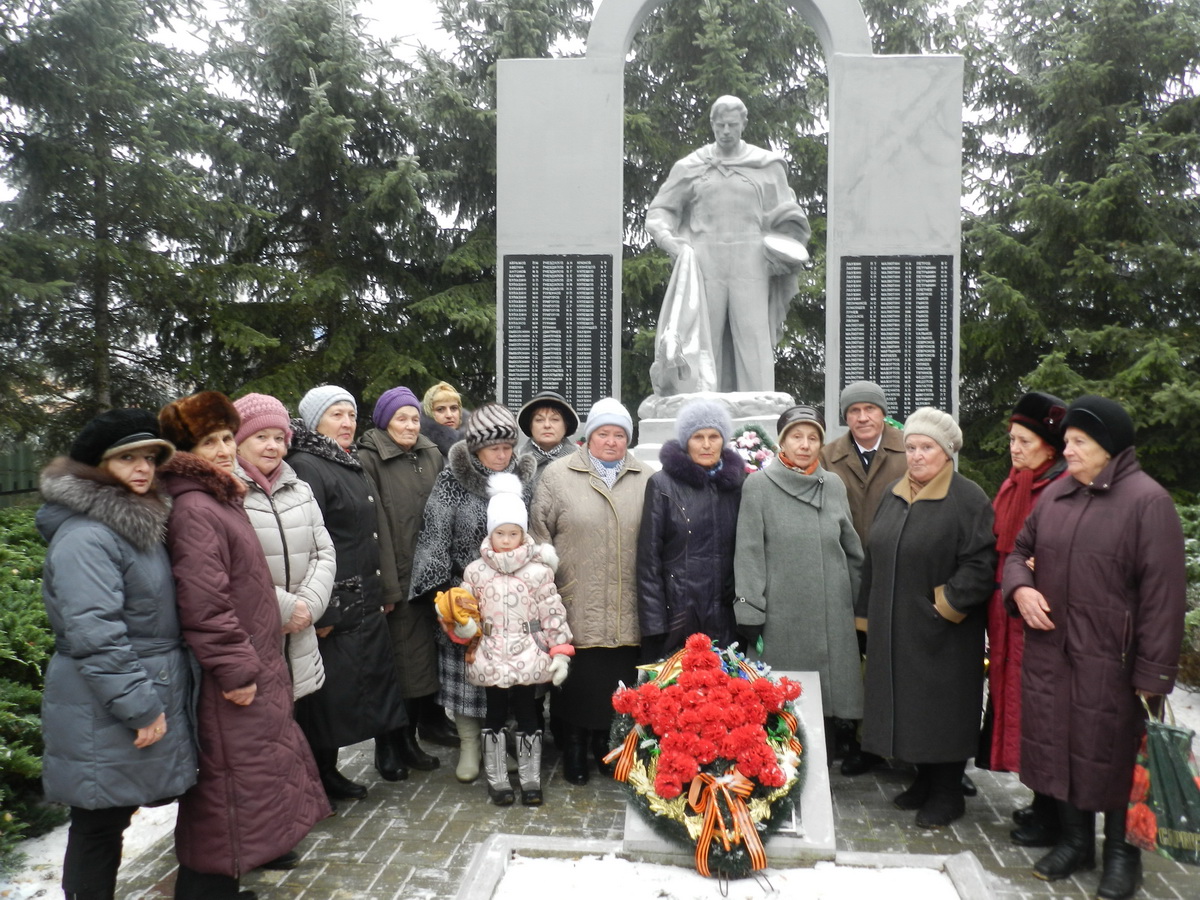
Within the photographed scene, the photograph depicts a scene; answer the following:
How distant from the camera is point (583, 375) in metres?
7.17

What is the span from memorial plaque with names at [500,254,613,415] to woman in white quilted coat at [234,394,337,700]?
3386 millimetres

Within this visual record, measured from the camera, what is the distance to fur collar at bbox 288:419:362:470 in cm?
423

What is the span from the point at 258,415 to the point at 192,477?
0.64 m

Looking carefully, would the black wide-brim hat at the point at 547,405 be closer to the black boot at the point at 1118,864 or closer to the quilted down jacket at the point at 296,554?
the quilted down jacket at the point at 296,554

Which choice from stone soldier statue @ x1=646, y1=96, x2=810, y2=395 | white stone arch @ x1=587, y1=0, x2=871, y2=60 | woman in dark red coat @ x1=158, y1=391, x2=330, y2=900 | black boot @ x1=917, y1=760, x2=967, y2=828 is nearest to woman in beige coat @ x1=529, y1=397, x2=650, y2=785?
black boot @ x1=917, y1=760, x2=967, y2=828

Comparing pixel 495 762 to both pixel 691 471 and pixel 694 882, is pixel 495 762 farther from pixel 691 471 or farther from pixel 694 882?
pixel 691 471

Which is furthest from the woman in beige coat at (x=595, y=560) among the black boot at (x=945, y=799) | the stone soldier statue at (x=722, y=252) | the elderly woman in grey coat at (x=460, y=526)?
the stone soldier statue at (x=722, y=252)

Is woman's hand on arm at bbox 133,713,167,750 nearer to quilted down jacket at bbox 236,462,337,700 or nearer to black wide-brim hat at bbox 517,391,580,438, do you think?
quilted down jacket at bbox 236,462,337,700

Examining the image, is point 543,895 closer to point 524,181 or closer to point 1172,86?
point 524,181

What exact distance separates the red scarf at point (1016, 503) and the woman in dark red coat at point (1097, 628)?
0.32 meters

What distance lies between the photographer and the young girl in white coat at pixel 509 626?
4.22 metres

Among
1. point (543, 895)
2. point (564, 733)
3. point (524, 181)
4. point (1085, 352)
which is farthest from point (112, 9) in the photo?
point (1085, 352)

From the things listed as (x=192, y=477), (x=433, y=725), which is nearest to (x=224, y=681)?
(x=192, y=477)

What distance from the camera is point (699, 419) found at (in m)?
4.34
